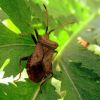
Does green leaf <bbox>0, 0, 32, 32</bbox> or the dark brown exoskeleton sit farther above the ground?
green leaf <bbox>0, 0, 32, 32</bbox>

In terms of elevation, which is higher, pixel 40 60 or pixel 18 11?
pixel 18 11

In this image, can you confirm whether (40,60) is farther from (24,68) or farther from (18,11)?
(18,11)

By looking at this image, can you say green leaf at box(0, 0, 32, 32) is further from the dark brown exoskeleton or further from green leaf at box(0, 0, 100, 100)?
the dark brown exoskeleton

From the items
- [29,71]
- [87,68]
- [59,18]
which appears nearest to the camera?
[29,71]

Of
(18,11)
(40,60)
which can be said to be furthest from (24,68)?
(18,11)

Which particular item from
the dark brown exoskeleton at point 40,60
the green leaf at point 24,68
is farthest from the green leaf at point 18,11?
the dark brown exoskeleton at point 40,60

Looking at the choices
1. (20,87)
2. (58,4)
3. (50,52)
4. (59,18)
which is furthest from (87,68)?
(58,4)

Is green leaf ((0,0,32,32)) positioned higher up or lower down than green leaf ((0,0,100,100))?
higher up

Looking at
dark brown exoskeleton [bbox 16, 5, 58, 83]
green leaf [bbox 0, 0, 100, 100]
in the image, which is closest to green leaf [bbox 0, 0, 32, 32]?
green leaf [bbox 0, 0, 100, 100]

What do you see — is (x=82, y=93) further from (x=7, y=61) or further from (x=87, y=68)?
(x=7, y=61)
